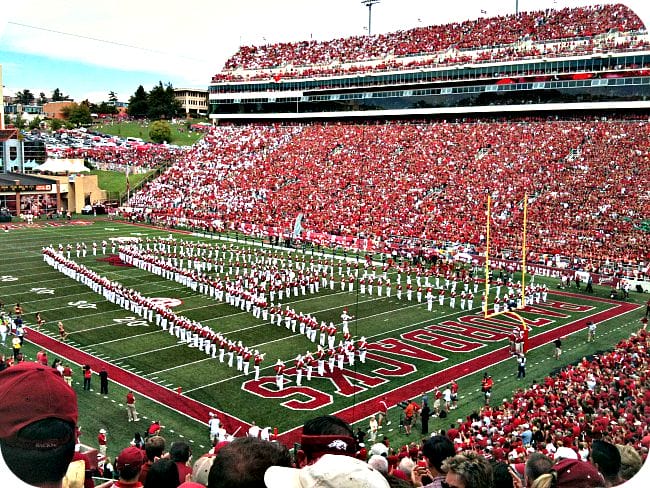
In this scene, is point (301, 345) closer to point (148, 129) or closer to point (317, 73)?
point (317, 73)

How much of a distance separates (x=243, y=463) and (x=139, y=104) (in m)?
64.3

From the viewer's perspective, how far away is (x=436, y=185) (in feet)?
85.9

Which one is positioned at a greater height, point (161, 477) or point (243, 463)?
point (243, 463)

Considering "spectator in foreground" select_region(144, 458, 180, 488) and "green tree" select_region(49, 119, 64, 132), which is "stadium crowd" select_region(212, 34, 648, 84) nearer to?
"green tree" select_region(49, 119, 64, 132)

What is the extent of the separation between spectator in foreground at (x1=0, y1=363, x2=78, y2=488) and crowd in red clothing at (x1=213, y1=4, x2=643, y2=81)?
84.9ft

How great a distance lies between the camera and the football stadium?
8.56 metres

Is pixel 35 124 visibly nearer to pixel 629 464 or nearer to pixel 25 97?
pixel 25 97

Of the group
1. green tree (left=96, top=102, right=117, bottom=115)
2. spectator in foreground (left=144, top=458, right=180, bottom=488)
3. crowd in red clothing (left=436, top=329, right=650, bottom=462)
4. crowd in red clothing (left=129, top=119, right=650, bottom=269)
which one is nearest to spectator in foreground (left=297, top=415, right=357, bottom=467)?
spectator in foreground (left=144, top=458, right=180, bottom=488)

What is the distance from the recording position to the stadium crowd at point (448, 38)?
2858 centimetres

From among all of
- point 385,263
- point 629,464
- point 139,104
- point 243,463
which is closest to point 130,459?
point 243,463

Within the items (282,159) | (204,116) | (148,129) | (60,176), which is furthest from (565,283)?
(204,116)

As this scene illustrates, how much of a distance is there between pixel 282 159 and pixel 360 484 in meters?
31.9

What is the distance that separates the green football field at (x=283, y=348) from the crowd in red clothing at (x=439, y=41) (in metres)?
15.2

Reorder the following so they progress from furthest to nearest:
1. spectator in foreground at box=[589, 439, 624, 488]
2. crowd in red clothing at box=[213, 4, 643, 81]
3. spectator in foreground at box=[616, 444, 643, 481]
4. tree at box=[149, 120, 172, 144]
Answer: tree at box=[149, 120, 172, 144]
crowd in red clothing at box=[213, 4, 643, 81]
spectator in foreground at box=[616, 444, 643, 481]
spectator in foreground at box=[589, 439, 624, 488]
